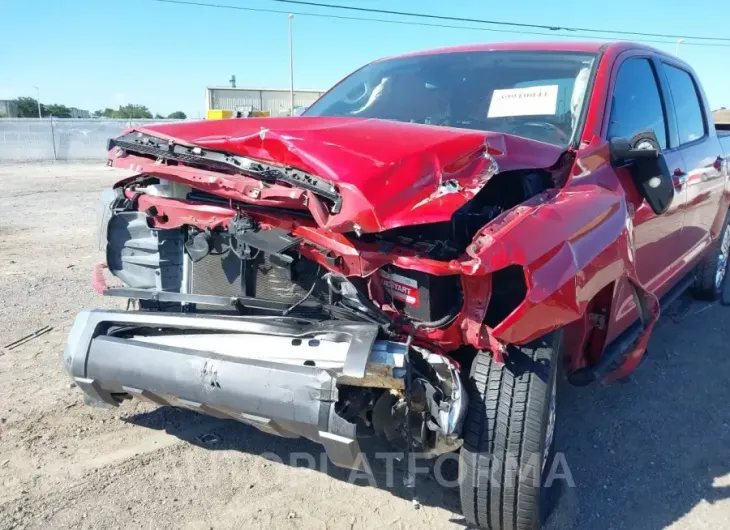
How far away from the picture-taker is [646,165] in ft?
9.88

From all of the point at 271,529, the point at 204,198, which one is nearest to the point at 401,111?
the point at 204,198

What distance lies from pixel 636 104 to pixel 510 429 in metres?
2.21

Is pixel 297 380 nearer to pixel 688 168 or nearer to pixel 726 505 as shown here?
pixel 726 505

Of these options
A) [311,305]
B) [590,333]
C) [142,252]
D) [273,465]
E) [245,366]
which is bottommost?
[273,465]

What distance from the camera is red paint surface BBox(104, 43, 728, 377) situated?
2.04 metres

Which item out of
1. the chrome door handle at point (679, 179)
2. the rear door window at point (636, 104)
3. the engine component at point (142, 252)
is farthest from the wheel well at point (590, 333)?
the engine component at point (142, 252)

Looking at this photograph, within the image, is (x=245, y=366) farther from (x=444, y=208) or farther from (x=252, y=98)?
(x=252, y=98)

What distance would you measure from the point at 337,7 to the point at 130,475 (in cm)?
2045

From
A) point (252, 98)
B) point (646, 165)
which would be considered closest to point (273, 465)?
point (646, 165)

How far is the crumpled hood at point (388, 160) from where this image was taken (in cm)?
204

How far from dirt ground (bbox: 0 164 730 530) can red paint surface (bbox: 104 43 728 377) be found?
683 mm

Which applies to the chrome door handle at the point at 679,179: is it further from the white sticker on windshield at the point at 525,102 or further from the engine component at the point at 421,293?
the engine component at the point at 421,293

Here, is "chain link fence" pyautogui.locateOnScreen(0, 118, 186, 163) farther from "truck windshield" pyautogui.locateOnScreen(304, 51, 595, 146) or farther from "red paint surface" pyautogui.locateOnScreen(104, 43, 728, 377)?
"red paint surface" pyautogui.locateOnScreen(104, 43, 728, 377)

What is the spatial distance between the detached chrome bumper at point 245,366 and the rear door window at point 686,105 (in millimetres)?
3032
